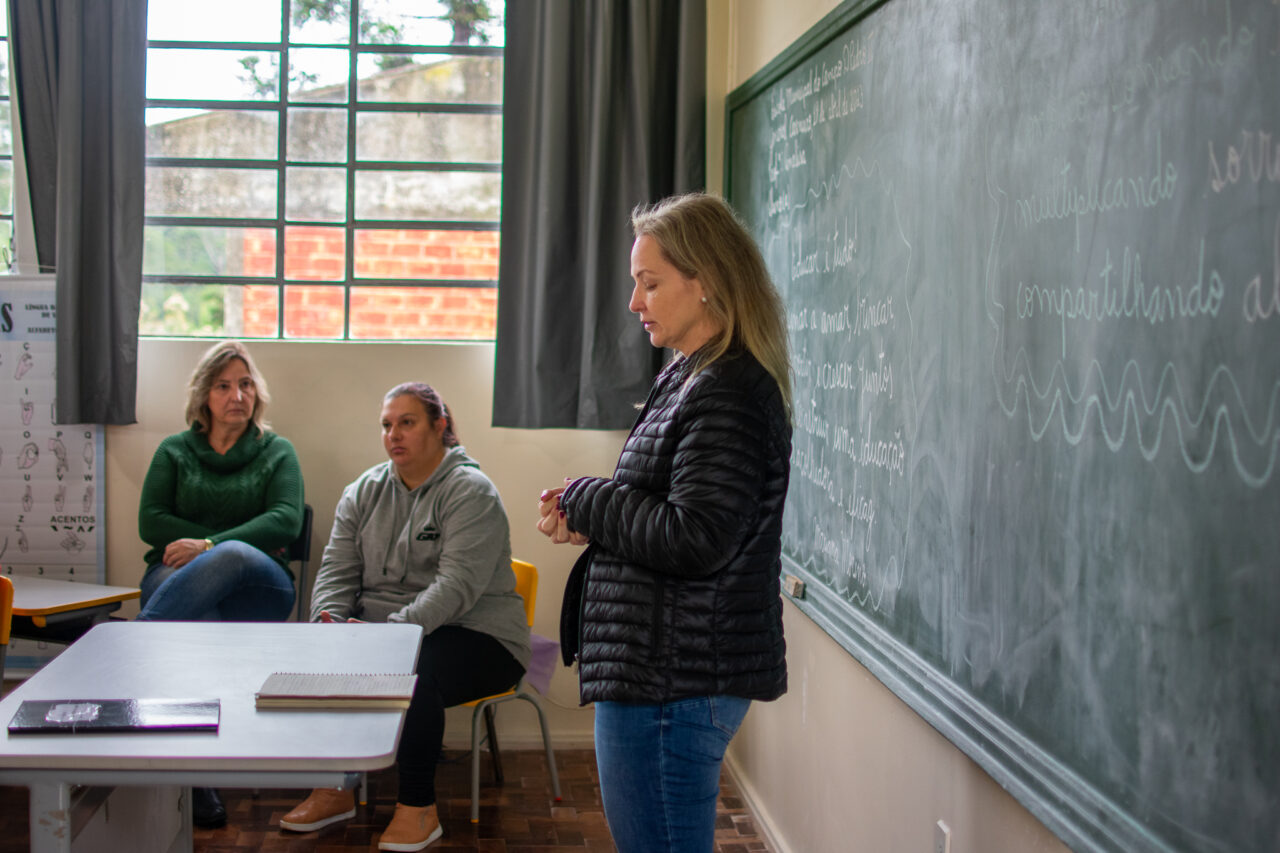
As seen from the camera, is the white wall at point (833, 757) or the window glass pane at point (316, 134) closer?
the white wall at point (833, 757)

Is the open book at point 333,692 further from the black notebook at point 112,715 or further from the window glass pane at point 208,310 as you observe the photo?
the window glass pane at point 208,310

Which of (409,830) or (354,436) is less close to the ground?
(354,436)

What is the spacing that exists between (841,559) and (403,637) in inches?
38.9

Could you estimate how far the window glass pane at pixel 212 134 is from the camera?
3922mm

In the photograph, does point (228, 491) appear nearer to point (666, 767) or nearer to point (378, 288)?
point (378, 288)

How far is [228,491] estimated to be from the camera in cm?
360

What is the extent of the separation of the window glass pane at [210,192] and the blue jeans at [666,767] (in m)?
2.95

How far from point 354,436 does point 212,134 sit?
1.20 m

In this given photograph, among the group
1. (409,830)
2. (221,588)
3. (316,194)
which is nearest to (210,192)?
(316,194)

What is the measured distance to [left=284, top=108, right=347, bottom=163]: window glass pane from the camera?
3945 millimetres

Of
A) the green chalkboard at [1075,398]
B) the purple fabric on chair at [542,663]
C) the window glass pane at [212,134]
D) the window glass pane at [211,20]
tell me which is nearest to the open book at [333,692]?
the green chalkboard at [1075,398]

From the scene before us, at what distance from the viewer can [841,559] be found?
2465mm

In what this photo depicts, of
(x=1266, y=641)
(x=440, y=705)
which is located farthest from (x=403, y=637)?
(x=1266, y=641)

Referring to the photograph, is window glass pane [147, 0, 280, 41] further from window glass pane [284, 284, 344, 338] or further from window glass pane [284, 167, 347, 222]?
window glass pane [284, 284, 344, 338]
